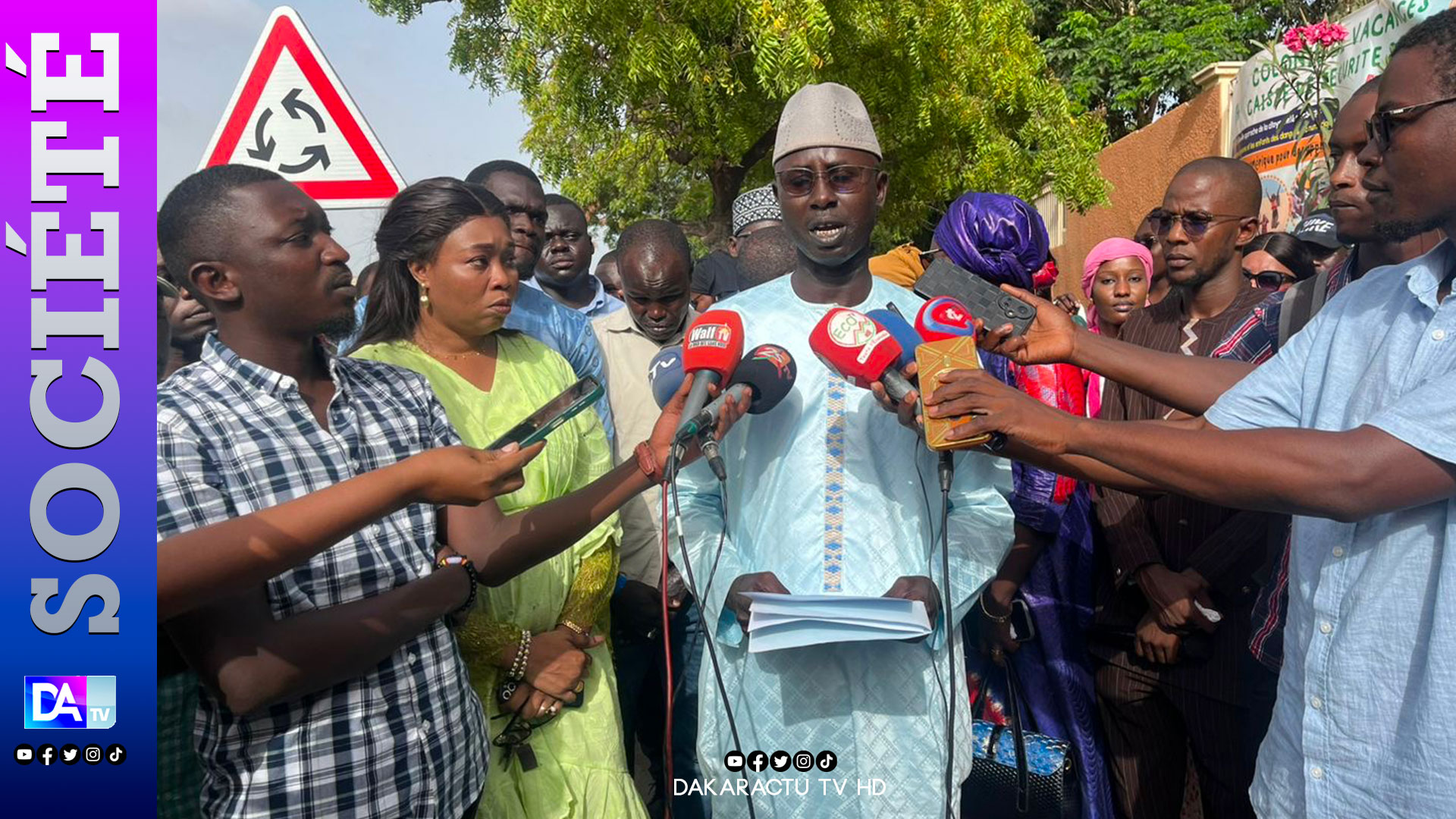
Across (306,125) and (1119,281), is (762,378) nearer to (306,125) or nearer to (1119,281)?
(306,125)

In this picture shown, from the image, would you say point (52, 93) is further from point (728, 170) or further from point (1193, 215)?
point (728, 170)

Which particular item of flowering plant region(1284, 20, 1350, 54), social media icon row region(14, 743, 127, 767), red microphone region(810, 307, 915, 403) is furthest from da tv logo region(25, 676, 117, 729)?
flowering plant region(1284, 20, 1350, 54)

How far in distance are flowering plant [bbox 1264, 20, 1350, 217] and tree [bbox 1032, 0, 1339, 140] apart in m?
9.85

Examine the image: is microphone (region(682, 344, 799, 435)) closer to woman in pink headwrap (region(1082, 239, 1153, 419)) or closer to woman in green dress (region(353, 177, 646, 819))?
woman in green dress (region(353, 177, 646, 819))

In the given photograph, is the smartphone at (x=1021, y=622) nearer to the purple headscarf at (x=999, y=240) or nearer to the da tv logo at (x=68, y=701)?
the purple headscarf at (x=999, y=240)

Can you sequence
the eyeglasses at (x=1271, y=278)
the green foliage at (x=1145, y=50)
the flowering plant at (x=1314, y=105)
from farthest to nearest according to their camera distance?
the green foliage at (x=1145, y=50) < the flowering plant at (x=1314, y=105) < the eyeglasses at (x=1271, y=278)

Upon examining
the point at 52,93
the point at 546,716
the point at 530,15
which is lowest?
the point at 546,716

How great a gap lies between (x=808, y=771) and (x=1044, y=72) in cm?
1595

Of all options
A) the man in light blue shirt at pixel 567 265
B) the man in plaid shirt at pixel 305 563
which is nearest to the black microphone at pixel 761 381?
the man in plaid shirt at pixel 305 563

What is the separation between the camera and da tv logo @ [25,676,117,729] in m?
2.02

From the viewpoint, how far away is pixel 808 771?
2.67m

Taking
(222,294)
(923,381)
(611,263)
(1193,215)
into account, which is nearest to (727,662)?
(923,381)

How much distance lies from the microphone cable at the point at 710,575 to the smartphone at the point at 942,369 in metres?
0.49

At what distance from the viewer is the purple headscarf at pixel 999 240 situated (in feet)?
11.2
